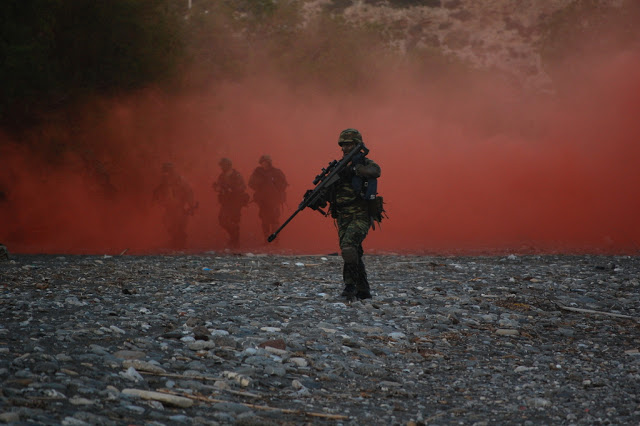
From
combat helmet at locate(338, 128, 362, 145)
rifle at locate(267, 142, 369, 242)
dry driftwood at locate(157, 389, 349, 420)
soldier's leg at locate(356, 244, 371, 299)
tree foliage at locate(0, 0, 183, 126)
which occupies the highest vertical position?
tree foliage at locate(0, 0, 183, 126)

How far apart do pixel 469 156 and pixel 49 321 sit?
25789mm

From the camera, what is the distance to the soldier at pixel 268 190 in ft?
57.1

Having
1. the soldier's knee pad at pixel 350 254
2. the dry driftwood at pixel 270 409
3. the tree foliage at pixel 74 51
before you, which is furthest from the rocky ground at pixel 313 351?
the tree foliage at pixel 74 51

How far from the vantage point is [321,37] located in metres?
40.1

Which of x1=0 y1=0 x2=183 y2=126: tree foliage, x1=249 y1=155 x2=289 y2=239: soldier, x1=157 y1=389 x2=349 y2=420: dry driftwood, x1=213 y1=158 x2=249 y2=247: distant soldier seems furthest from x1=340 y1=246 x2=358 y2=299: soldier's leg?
x1=0 y1=0 x2=183 y2=126: tree foliage

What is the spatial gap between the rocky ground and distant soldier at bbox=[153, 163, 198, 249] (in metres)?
7.37

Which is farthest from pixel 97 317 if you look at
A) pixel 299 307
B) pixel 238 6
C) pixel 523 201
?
pixel 238 6

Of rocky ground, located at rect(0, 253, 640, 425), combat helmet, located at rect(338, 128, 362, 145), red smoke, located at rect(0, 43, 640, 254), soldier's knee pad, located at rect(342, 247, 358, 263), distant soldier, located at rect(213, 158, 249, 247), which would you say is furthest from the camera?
red smoke, located at rect(0, 43, 640, 254)

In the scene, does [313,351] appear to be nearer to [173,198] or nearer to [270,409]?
[270,409]

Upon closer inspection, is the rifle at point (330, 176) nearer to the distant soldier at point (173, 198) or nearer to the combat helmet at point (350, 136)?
the combat helmet at point (350, 136)

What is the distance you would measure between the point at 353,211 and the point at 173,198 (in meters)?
10.2

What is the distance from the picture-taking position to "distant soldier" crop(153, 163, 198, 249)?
57.1ft

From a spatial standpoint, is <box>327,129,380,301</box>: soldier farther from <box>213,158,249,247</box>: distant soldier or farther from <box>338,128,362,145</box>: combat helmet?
<box>213,158,249,247</box>: distant soldier

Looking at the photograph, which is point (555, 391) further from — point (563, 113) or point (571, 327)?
point (563, 113)
